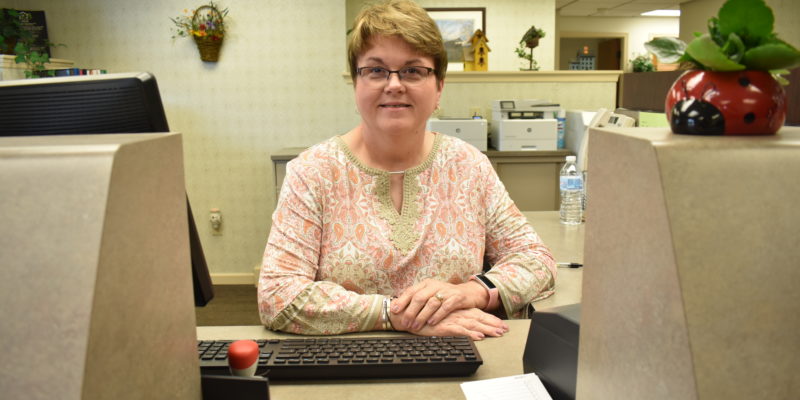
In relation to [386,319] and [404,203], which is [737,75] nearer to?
[386,319]

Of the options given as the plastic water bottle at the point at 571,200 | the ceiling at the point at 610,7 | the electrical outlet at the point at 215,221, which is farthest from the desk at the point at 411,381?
the ceiling at the point at 610,7

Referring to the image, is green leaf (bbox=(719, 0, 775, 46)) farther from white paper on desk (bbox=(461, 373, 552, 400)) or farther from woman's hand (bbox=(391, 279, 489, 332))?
woman's hand (bbox=(391, 279, 489, 332))

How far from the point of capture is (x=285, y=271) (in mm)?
1300

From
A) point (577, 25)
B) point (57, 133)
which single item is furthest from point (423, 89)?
point (577, 25)

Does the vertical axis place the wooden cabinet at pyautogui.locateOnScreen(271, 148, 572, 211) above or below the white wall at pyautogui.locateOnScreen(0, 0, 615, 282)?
below

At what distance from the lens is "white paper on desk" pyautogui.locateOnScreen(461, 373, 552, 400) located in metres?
0.85

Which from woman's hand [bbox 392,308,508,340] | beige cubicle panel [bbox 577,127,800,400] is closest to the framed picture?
woman's hand [bbox 392,308,508,340]

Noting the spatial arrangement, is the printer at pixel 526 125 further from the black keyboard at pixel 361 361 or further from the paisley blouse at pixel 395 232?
the black keyboard at pixel 361 361

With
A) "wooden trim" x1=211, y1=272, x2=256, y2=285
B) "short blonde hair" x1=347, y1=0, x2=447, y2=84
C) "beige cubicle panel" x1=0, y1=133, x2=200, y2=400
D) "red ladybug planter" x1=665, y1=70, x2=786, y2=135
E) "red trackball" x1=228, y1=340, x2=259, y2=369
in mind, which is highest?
"short blonde hair" x1=347, y1=0, x2=447, y2=84

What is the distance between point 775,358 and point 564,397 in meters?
0.35

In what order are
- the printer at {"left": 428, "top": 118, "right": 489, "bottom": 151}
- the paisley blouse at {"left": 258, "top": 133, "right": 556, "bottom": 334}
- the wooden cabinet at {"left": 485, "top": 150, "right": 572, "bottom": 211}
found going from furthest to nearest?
the wooden cabinet at {"left": 485, "top": 150, "right": 572, "bottom": 211}, the printer at {"left": 428, "top": 118, "right": 489, "bottom": 151}, the paisley blouse at {"left": 258, "top": 133, "right": 556, "bottom": 334}

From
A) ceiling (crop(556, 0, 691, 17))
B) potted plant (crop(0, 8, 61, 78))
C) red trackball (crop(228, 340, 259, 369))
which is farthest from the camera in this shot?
ceiling (crop(556, 0, 691, 17))

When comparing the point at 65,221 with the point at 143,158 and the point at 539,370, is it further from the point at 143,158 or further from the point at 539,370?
the point at 539,370

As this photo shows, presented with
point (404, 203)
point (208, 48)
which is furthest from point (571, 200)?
point (208, 48)
